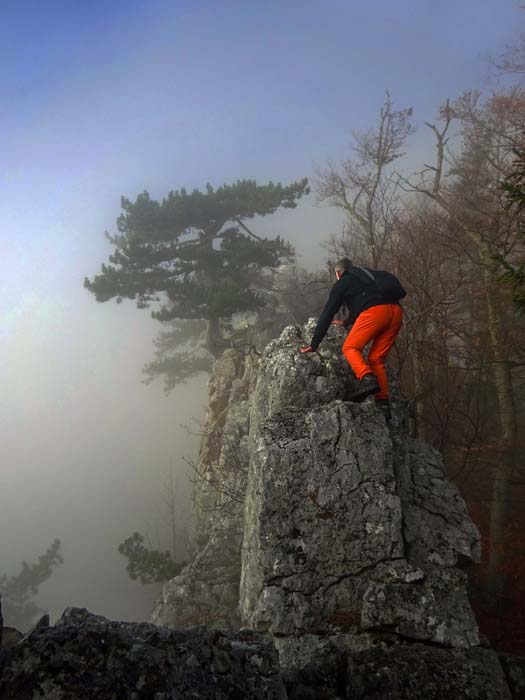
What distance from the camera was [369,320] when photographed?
525 cm

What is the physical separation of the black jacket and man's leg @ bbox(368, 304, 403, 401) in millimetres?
154

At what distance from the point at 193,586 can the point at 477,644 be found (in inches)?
339

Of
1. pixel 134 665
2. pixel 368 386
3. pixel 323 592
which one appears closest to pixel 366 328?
pixel 368 386

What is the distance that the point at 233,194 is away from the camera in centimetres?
2312

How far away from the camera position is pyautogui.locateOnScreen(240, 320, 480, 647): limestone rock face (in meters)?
3.84

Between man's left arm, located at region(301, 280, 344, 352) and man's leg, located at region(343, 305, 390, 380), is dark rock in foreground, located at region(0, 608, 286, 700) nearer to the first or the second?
man's leg, located at region(343, 305, 390, 380)

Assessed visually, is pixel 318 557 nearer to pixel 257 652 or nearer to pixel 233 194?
pixel 257 652

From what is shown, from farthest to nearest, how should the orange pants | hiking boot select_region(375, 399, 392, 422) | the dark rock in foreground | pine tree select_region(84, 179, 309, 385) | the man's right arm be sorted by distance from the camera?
pine tree select_region(84, 179, 309, 385)
the man's right arm
the orange pants
hiking boot select_region(375, 399, 392, 422)
the dark rock in foreground

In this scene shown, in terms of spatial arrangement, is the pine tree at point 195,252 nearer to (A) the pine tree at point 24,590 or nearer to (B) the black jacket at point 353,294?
(B) the black jacket at point 353,294

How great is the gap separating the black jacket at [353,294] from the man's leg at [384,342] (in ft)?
0.51

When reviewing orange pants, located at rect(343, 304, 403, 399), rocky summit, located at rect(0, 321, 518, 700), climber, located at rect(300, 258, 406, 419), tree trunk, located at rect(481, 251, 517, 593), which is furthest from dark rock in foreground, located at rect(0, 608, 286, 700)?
tree trunk, located at rect(481, 251, 517, 593)

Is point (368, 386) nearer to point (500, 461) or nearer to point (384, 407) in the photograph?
point (384, 407)

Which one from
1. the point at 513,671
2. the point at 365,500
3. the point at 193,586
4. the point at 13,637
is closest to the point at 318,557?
the point at 365,500

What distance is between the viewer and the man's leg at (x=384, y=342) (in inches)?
206
